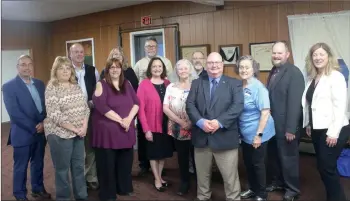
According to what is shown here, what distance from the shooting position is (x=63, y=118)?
2121 mm

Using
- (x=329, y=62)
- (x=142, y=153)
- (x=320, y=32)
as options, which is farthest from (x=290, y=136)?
(x=320, y=32)

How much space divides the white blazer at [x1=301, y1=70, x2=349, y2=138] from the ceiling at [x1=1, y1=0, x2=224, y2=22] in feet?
6.10

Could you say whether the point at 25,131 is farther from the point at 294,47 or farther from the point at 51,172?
the point at 294,47

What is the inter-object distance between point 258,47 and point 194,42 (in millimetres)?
984

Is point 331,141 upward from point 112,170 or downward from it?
upward

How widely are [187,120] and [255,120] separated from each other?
488 millimetres

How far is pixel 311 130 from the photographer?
2162 mm

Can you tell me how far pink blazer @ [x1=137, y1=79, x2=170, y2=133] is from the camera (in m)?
2.45

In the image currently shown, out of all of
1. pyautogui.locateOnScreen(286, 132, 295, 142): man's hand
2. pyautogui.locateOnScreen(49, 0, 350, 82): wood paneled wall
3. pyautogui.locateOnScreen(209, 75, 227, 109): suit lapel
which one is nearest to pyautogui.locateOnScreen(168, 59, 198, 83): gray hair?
pyautogui.locateOnScreen(209, 75, 227, 109): suit lapel

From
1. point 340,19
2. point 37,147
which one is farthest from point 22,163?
point 340,19

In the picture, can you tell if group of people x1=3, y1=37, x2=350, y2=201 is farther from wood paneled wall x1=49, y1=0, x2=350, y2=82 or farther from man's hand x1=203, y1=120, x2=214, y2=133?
wood paneled wall x1=49, y1=0, x2=350, y2=82

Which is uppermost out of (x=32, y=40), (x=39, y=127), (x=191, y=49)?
(x=191, y=49)

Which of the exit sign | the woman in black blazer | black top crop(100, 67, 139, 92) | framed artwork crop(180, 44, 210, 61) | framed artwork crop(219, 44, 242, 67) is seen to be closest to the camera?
the woman in black blazer

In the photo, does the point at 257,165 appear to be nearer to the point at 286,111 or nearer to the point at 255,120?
the point at 255,120
